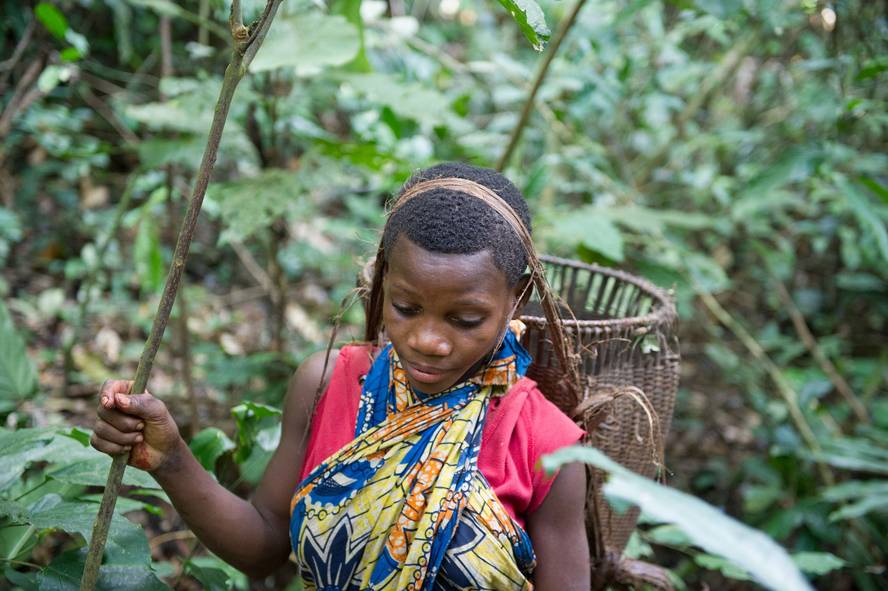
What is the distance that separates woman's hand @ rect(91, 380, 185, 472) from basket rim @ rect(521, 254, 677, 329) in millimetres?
718

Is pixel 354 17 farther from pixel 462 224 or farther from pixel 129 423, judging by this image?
pixel 129 423

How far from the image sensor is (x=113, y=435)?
1.20 m

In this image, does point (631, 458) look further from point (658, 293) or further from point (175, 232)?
point (175, 232)

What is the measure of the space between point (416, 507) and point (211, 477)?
365 millimetres

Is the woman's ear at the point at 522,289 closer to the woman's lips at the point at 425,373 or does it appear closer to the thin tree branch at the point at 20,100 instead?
the woman's lips at the point at 425,373

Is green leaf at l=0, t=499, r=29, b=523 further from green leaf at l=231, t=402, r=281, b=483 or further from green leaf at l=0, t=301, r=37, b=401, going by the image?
green leaf at l=0, t=301, r=37, b=401

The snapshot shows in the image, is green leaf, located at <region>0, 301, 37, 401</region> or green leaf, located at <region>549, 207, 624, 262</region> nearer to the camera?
green leaf, located at <region>0, 301, 37, 401</region>

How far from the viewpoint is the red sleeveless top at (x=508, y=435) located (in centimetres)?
138

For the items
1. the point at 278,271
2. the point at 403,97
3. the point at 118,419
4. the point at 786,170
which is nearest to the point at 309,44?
the point at 403,97

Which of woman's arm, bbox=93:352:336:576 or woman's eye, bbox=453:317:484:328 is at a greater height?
woman's eye, bbox=453:317:484:328

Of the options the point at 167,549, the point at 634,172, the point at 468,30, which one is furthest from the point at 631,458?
the point at 468,30

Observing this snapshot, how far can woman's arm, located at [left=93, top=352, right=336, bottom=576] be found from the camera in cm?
120

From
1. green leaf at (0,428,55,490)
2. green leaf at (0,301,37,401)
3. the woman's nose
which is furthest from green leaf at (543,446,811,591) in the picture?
green leaf at (0,301,37,401)

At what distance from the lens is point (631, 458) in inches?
67.9
